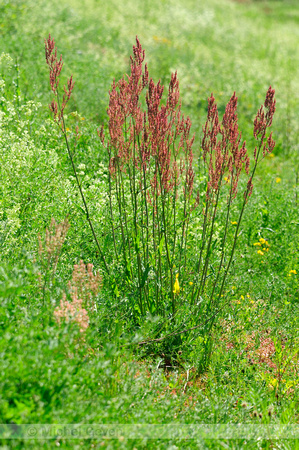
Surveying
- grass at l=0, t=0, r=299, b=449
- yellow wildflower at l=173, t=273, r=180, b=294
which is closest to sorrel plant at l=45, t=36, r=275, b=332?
yellow wildflower at l=173, t=273, r=180, b=294

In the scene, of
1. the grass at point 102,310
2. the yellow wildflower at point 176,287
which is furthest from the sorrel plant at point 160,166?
the grass at point 102,310

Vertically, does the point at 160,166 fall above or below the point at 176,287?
above

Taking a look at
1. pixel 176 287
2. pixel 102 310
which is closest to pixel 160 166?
pixel 176 287

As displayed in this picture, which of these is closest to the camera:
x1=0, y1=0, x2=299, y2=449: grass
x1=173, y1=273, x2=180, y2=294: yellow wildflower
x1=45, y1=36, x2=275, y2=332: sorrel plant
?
x1=0, y1=0, x2=299, y2=449: grass

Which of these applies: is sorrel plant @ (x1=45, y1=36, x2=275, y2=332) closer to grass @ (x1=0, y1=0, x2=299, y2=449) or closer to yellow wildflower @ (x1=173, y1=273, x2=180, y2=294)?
yellow wildflower @ (x1=173, y1=273, x2=180, y2=294)

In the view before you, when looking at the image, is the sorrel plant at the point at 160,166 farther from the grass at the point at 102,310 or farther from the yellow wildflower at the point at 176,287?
the grass at the point at 102,310

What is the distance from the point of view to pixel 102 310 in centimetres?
303

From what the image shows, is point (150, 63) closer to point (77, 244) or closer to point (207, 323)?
point (77, 244)

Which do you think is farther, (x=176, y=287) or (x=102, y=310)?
(x=176, y=287)

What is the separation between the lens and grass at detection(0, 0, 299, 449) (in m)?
2.22

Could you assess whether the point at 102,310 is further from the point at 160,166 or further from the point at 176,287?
the point at 160,166

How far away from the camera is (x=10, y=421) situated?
206 cm

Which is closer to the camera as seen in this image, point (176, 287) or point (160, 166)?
point (160, 166)

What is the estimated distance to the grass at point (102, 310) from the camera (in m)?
2.22
